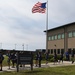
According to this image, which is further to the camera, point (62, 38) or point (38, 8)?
point (62, 38)

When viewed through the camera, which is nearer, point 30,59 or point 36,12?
point 30,59

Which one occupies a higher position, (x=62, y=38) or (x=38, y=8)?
(x=38, y=8)

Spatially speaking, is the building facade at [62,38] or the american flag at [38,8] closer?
the american flag at [38,8]

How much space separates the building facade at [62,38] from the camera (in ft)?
166

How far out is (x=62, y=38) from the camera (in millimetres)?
54969

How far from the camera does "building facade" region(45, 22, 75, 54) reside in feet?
166

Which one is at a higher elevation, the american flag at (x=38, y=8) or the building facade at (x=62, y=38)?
the american flag at (x=38, y=8)

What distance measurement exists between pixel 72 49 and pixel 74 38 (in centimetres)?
233

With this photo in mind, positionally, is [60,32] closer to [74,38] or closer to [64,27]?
[64,27]

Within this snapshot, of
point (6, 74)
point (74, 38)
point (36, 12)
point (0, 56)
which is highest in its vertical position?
point (36, 12)

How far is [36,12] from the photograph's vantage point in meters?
37.5

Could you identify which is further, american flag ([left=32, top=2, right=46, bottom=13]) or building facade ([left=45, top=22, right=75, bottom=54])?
building facade ([left=45, top=22, right=75, bottom=54])

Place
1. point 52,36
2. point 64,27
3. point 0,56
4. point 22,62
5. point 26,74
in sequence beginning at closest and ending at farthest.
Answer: point 26,74, point 22,62, point 0,56, point 64,27, point 52,36

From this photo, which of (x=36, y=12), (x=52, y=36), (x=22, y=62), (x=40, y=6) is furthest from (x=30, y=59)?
(x=52, y=36)
